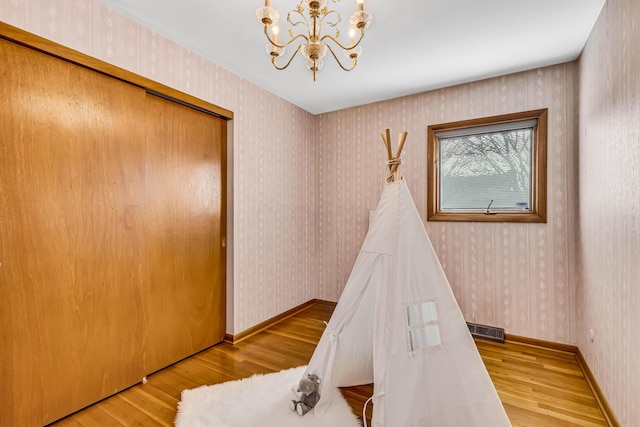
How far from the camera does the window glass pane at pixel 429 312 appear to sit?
5.21 feet

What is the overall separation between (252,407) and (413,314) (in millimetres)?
1193

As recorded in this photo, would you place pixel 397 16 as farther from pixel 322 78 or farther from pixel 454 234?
pixel 454 234

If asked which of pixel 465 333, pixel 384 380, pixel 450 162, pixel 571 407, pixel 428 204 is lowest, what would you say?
pixel 571 407

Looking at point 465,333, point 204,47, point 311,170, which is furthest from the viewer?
point 311,170

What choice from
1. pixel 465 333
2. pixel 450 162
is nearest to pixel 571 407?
pixel 465 333

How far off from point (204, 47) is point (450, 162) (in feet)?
8.52

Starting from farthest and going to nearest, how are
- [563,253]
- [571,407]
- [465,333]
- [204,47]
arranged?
[563,253], [204,47], [571,407], [465,333]

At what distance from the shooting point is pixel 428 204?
309 cm

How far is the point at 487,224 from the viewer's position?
9.27ft

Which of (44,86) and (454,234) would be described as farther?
(454,234)

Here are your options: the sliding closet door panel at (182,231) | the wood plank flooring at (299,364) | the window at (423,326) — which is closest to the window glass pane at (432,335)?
the window at (423,326)

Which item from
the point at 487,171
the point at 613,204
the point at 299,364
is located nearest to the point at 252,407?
the point at 299,364

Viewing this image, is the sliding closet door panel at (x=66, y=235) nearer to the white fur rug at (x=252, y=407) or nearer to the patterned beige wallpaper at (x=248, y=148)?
the patterned beige wallpaper at (x=248, y=148)

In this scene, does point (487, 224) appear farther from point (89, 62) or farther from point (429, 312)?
Result: point (89, 62)
